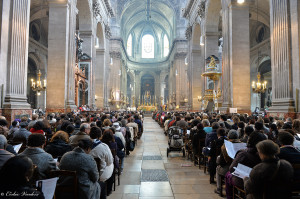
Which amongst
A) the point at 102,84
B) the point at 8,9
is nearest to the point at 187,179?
the point at 8,9

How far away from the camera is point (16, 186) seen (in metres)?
1.89

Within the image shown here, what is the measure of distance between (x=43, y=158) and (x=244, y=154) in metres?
2.75

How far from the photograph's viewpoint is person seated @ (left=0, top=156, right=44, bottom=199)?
186cm

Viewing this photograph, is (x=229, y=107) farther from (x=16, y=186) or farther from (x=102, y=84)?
(x=102, y=84)

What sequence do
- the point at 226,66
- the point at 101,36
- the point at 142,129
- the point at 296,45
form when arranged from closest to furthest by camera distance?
the point at 296,45 < the point at 142,129 < the point at 226,66 < the point at 101,36

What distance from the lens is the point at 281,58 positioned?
9586 mm

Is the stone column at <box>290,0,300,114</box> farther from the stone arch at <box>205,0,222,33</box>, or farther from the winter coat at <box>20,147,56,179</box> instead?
the stone arch at <box>205,0,222,33</box>

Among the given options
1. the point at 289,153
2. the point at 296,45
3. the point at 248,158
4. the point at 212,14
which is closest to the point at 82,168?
the point at 248,158

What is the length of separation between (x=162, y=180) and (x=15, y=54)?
7628 millimetres

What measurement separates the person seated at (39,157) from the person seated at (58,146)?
968 mm

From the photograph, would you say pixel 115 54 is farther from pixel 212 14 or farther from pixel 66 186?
pixel 66 186

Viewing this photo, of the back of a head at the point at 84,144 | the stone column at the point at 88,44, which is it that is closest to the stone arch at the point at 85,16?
the stone column at the point at 88,44

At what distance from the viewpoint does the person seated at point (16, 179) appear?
186cm

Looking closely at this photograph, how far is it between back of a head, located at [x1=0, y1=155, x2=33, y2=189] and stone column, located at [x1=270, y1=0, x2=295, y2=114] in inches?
368
